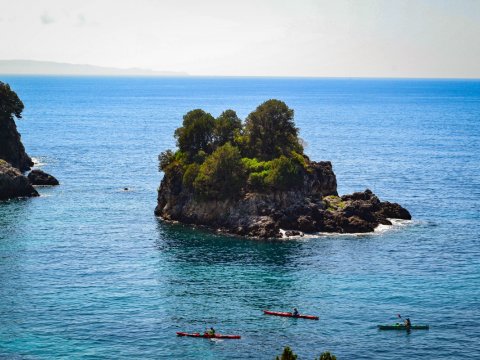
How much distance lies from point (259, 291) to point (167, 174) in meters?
51.8

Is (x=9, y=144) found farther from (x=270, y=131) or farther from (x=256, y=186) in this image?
(x=256, y=186)

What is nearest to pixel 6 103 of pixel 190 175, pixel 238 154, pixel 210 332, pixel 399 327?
pixel 190 175

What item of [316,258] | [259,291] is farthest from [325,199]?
[259,291]

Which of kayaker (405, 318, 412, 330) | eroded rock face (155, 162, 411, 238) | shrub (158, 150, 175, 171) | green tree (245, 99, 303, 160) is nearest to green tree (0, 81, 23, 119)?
shrub (158, 150, 175, 171)

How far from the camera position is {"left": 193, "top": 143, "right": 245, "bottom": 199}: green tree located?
140875 millimetres

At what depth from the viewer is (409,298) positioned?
104 m

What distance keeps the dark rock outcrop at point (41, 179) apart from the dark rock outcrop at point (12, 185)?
1330 cm

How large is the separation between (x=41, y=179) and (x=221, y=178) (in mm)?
60881

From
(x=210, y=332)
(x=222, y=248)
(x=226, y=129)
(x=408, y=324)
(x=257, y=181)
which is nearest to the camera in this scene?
(x=210, y=332)

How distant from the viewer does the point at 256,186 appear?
14062 cm

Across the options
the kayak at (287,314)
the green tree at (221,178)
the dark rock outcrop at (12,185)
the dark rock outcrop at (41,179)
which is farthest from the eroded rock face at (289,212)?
the dark rock outcrop at (41,179)

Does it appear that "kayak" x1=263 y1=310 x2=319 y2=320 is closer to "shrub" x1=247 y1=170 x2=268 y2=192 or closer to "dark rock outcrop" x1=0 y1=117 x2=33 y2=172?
"shrub" x1=247 y1=170 x2=268 y2=192

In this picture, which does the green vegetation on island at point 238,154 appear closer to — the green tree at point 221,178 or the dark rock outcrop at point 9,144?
the green tree at point 221,178

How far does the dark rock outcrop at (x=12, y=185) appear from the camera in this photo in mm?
163875
